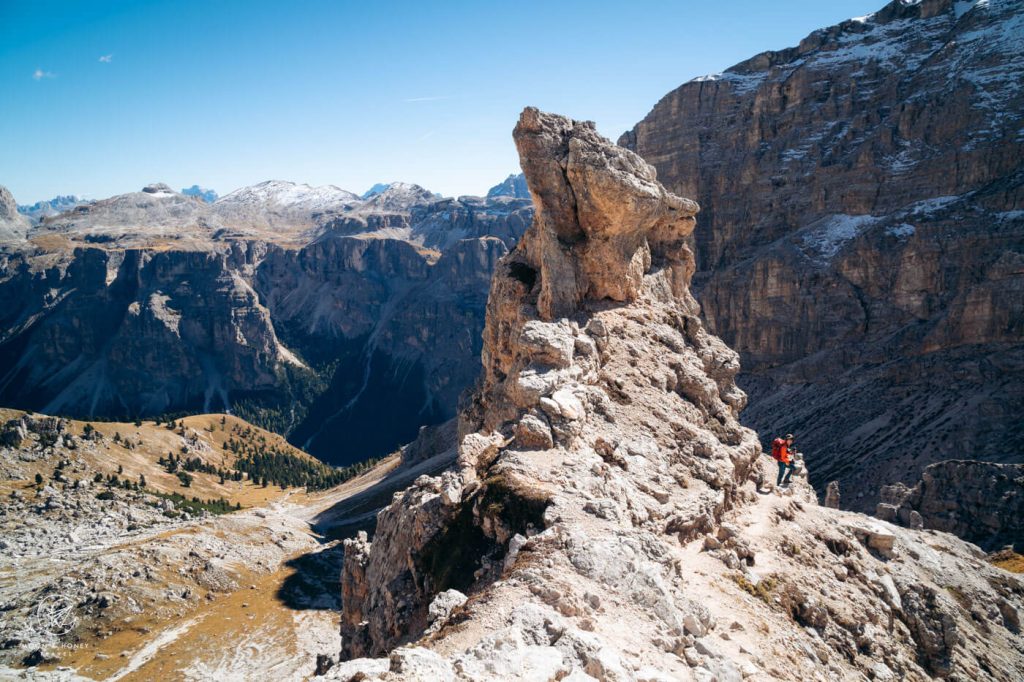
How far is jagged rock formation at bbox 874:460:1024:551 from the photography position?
2702 inches

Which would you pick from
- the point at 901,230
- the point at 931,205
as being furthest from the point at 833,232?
the point at 931,205

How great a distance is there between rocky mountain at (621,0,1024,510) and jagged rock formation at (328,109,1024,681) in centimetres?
7360

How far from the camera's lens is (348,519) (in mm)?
126312

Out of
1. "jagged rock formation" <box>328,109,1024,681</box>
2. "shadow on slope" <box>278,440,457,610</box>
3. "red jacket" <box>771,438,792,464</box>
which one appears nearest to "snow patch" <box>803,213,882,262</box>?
"shadow on slope" <box>278,440,457,610</box>

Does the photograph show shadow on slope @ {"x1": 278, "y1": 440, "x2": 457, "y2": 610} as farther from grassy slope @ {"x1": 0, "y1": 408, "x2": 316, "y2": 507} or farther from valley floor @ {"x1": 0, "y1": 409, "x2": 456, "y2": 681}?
grassy slope @ {"x1": 0, "y1": 408, "x2": 316, "y2": 507}

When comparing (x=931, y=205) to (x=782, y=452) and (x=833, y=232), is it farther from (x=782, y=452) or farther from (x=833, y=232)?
(x=782, y=452)

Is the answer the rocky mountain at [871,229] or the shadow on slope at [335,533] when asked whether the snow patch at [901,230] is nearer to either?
the rocky mountain at [871,229]

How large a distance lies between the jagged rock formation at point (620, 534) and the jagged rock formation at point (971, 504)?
2937cm

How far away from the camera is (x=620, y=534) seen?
18.8 meters

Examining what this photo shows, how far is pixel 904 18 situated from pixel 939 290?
72.6 m

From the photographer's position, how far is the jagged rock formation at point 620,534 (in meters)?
15.7

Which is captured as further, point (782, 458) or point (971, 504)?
point (971, 504)

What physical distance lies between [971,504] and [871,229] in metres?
86.4

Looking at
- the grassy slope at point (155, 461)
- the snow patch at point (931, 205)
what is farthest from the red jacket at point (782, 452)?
the snow patch at point (931, 205)
